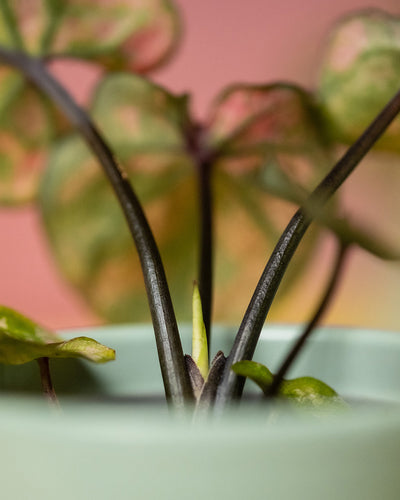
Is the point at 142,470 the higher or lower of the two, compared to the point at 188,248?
lower

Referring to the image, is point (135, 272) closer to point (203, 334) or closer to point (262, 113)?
point (262, 113)

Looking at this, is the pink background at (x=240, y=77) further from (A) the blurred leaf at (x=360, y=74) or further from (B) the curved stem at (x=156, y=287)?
(B) the curved stem at (x=156, y=287)

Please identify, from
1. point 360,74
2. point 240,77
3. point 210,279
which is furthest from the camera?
point 240,77

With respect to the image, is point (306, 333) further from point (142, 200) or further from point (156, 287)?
point (142, 200)

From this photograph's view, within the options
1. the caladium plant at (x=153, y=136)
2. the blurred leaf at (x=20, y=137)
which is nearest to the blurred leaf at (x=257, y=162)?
the caladium plant at (x=153, y=136)

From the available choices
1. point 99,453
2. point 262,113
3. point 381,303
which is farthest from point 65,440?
point 381,303

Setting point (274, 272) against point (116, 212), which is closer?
point (274, 272)

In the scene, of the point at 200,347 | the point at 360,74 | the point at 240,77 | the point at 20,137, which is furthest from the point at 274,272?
the point at 240,77
